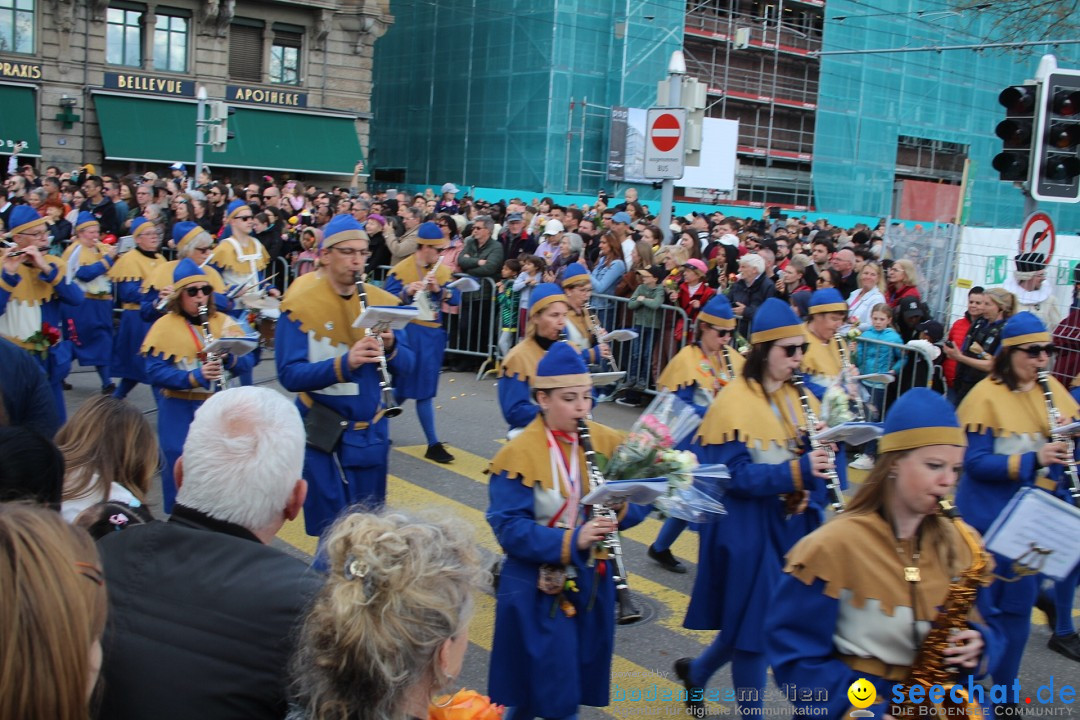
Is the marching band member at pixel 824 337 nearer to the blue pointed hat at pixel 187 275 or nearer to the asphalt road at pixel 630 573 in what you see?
the asphalt road at pixel 630 573

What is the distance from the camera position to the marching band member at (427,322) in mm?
9930

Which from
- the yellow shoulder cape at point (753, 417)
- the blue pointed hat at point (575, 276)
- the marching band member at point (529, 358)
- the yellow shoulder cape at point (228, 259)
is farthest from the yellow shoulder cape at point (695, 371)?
the yellow shoulder cape at point (228, 259)

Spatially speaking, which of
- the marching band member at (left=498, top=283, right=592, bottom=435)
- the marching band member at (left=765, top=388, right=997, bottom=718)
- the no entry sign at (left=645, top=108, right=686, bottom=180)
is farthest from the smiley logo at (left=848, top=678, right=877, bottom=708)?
the no entry sign at (left=645, top=108, right=686, bottom=180)

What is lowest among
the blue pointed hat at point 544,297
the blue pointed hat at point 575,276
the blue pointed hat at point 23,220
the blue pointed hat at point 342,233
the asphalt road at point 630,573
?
the asphalt road at point 630,573

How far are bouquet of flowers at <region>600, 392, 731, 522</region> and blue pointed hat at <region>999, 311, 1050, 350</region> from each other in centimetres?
224

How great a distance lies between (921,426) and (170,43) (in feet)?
117

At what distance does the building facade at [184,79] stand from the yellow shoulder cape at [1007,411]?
103 ft

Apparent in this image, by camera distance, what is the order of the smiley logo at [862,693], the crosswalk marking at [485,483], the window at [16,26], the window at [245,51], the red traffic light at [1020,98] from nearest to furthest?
1. the smiley logo at [862,693]
2. the crosswalk marking at [485,483]
3. the red traffic light at [1020,98]
4. the window at [16,26]
5. the window at [245,51]

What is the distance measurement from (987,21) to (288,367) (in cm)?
4018

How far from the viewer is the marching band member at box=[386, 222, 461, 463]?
9930mm

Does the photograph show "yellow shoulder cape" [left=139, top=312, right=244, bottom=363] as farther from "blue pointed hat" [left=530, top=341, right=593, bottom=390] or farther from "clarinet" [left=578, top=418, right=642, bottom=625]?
"clarinet" [left=578, top=418, right=642, bottom=625]

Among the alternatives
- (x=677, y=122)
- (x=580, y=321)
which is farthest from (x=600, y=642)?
(x=677, y=122)

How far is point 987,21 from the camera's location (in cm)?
4009

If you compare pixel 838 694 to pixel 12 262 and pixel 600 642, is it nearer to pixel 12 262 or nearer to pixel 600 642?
pixel 600 642
